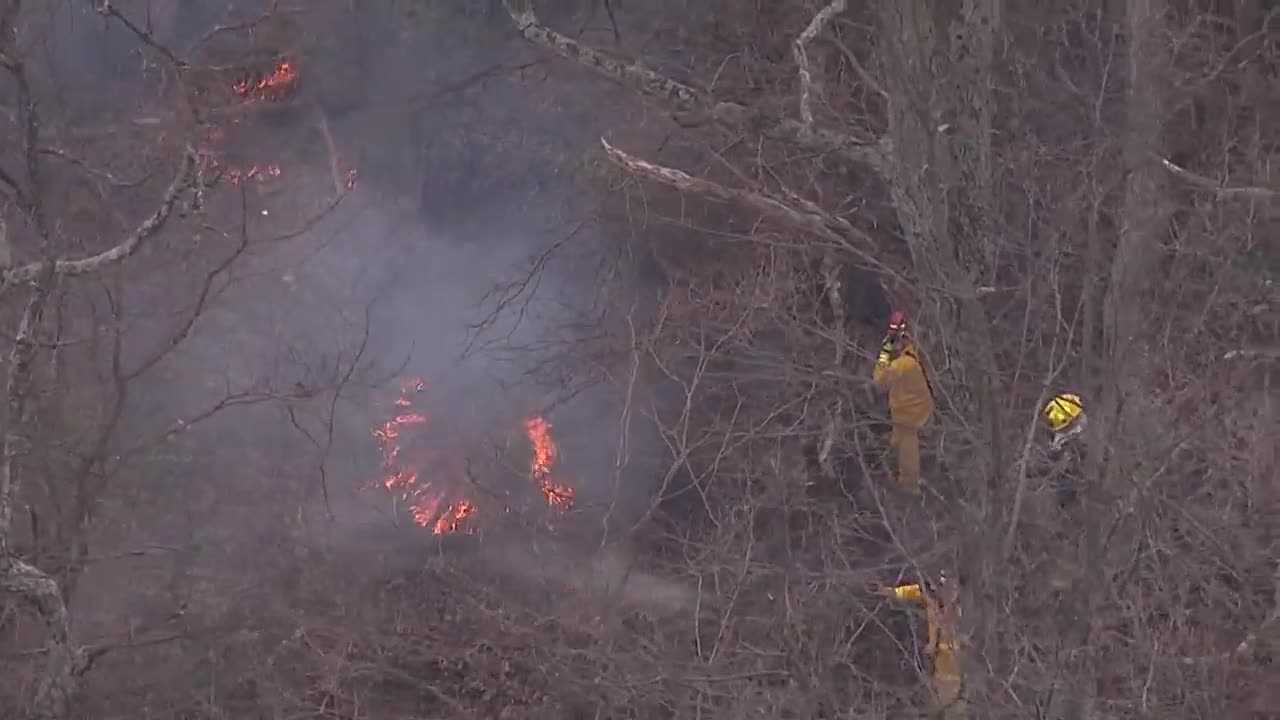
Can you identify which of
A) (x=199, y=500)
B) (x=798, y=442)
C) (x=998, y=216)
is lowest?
(x=199, y=500)

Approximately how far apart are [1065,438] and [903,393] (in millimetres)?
2650

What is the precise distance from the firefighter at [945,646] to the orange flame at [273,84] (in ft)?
39.1

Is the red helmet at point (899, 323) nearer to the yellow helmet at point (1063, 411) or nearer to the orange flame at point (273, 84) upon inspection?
the yellow helmet at point (1063, 411)

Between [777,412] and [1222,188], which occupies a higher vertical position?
[1222,188]

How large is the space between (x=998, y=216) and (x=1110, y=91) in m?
1.79

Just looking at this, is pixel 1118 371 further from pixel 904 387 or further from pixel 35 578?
pixel 35 578

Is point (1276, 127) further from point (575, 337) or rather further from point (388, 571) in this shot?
point (388, 571)

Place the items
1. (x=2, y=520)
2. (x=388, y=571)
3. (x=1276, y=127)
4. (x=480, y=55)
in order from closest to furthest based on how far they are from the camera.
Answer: (x=2, y=520) → (x=1276, y=127) → (x=388, y=571) → (x=480, y=55)

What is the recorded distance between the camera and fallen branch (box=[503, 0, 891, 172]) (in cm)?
777

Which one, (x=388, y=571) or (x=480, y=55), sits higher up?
(x=480, y=55)

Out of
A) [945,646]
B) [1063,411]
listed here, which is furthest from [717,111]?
[945,646]

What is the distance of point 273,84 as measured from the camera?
16453 millimetres

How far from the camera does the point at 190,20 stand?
16.6 m

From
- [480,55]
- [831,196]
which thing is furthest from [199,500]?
[831,196]
